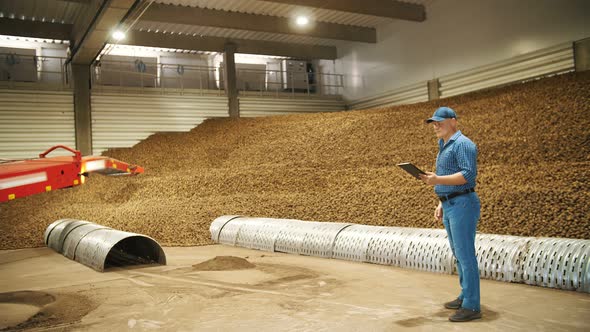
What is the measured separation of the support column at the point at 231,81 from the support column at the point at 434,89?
314 inches

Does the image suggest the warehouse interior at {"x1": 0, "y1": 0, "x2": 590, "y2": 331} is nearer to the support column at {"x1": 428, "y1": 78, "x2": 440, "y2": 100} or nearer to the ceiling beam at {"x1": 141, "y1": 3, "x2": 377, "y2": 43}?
the ceiling beam at {"x1": 141, "y1": 3, "x2": 377, "y2": 43}

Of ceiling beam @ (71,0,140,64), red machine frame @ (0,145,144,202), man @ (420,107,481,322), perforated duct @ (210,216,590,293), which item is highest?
ceiling beam @ (71,0,140,64)

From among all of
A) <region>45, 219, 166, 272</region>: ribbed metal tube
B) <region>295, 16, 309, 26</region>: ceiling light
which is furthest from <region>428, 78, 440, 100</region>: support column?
<region>45, 219, 166, 272</region>: ribbed metal tube

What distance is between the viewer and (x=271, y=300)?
409cm

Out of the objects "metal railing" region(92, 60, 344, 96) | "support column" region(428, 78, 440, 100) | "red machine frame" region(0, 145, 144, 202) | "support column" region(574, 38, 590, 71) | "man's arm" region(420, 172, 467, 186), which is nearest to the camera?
"man's arm" region(420, 172, 467, 186)

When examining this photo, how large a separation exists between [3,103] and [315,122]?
404 inches

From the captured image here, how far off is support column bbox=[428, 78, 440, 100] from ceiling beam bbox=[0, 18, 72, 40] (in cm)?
1343

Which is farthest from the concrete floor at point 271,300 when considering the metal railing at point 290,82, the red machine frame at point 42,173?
the metal railing at point 290,82

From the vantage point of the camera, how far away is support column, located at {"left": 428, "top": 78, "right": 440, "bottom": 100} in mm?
17031

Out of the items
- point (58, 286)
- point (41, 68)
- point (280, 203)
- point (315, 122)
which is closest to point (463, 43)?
point (315, 122)

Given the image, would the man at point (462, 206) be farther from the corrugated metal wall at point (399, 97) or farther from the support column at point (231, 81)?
the support column at point (231, 81)

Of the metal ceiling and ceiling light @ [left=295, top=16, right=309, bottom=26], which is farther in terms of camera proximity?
ceiling light @ [left=295, top=16, right=309, bottom=26]

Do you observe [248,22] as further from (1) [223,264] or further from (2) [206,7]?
(1) [223,264]

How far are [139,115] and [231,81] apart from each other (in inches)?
168
